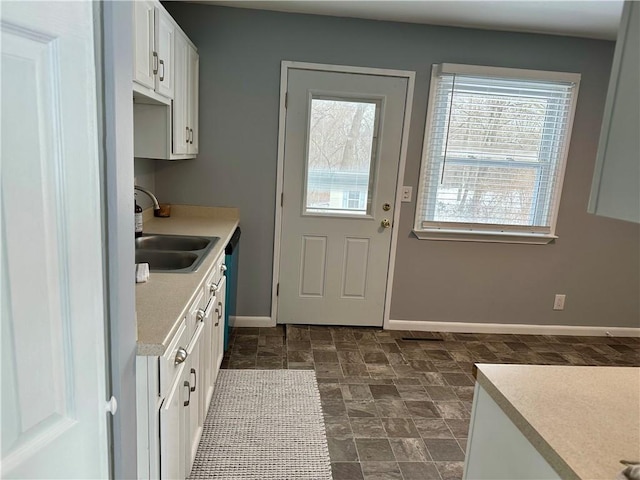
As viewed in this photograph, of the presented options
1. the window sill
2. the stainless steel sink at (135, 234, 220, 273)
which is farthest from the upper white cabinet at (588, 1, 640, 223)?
the window sill

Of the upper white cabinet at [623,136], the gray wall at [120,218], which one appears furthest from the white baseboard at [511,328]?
the upper white cabinet at [623,136]

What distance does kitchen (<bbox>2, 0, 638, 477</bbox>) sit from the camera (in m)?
3.30

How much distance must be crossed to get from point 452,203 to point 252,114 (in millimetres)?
1726

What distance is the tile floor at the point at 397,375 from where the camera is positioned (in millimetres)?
2221

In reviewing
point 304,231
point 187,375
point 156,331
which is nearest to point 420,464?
point 187,375

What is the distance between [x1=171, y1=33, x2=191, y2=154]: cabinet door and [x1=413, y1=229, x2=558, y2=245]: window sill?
6.23 feet

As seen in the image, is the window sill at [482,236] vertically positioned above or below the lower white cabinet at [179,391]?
above

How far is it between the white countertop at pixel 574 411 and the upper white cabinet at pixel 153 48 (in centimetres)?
183

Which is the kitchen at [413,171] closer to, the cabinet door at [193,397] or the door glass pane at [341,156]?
the door glass pane at [341,156]

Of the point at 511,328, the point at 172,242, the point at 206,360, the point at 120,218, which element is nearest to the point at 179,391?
the point at 206,360

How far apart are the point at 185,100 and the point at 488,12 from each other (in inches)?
82.7

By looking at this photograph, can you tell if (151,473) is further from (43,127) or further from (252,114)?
(252,114)

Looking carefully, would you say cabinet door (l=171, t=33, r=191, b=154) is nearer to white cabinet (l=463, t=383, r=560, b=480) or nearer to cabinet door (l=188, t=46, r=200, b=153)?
cabinet door (l=188, t=46, r=200, b=153)

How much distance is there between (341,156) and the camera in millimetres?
3520
